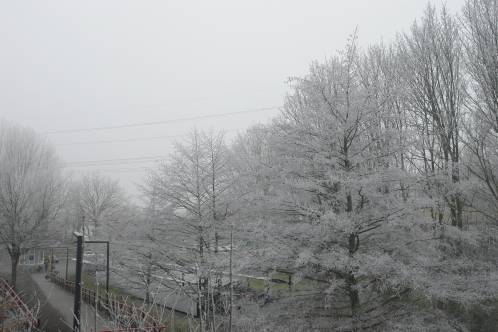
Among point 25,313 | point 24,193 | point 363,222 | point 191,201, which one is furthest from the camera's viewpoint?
point 24,193

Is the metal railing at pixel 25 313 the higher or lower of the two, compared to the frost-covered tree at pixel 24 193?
lower

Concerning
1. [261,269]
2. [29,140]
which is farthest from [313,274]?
[29,140]

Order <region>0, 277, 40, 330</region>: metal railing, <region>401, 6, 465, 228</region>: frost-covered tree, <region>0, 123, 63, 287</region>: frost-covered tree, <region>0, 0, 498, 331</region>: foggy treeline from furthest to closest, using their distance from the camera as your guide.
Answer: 1. <region>0, 123, 63, 287</region>: frost-covered tree
2. <region>401, 6, 465, 228</region>: frost-covered tree
3. <region>0, 0, 498, 331</region>: foggy treeline
4. <region>0, 277, 40, 330</region>: metal railing

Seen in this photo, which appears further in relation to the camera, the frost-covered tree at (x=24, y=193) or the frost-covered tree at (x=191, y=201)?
the frost-covered tree at (x=24, y=193)

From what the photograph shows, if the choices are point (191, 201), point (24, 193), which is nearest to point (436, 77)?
point (191, 201)

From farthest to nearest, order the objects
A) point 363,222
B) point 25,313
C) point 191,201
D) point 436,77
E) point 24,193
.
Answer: point 24,193 → point 191,201 → point 436,77 → point 25,313 → point 363,222

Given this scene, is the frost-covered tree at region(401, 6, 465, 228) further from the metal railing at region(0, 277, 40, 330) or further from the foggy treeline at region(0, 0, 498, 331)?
the metal railing at region(0, 277, 40, 330)

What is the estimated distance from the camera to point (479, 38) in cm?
1070

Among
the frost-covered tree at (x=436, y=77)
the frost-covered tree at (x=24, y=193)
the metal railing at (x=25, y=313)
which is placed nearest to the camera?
the metal railing at (x=25, y=313)

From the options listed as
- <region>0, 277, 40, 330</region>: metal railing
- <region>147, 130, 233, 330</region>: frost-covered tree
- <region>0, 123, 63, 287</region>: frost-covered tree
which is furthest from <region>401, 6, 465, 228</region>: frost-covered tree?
<region>0, 123, 63, 287</region>: frost-covered tree

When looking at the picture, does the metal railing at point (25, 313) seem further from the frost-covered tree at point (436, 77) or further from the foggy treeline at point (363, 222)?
the frost-covered tree at point (436, 77)

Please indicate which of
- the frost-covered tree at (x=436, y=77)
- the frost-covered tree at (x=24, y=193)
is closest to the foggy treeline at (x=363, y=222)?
the frost-covered tree at (x=436, y=77)

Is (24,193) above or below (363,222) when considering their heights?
above

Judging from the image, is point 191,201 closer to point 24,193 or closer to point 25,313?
point 25,313
